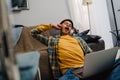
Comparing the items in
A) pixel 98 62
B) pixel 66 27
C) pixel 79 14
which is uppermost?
pixel 79 14

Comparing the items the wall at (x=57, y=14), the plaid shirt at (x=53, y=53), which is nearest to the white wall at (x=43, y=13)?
the wall at (x=57, y=14)

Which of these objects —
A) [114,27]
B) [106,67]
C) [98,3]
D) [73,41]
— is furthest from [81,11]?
[106,67]

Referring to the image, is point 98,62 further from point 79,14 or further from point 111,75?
point 79,14

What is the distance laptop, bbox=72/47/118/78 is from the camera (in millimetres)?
1491

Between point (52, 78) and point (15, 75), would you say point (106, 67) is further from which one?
point (15, 75)

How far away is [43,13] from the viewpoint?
409 cm

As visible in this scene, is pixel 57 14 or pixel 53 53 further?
pixel 57 14

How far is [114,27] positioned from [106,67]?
3.17 m

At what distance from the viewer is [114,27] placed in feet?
15.2

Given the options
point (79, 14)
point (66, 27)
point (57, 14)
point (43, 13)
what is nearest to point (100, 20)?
point (79, 14)

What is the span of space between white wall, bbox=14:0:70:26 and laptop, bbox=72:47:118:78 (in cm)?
252

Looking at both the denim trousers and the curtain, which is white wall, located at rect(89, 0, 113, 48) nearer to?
the curtain

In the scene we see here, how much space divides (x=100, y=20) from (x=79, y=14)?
0.51 metres

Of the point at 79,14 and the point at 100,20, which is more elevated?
the point at 79,14
